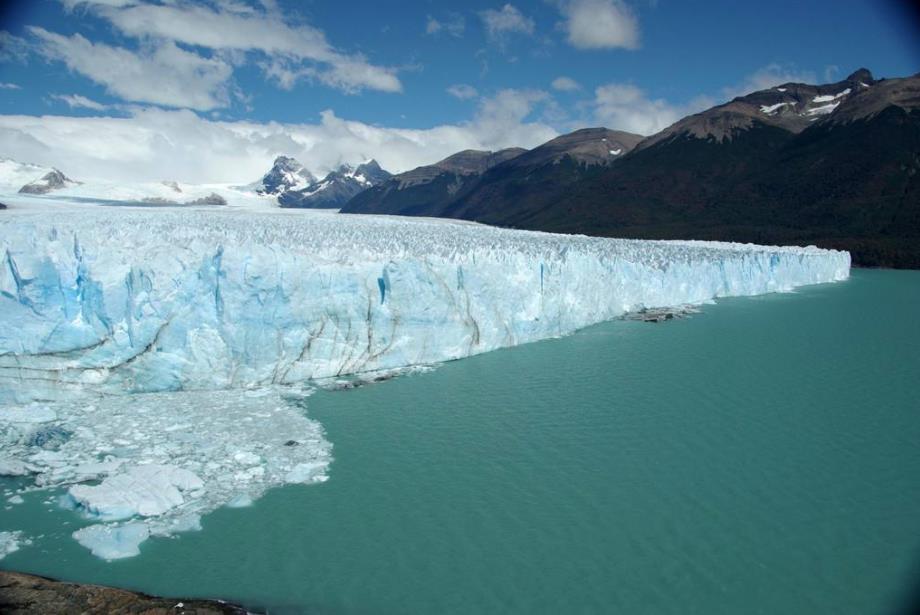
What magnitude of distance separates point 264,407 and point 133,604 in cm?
549

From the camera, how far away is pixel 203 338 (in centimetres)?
1223

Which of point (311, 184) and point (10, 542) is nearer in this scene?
point (10, 542)

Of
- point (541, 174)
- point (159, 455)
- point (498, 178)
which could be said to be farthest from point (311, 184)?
point (159, 455)

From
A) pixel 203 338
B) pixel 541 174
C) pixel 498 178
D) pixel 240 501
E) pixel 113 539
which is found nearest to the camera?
pixel 113 539

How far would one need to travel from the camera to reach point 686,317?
20.9 metres

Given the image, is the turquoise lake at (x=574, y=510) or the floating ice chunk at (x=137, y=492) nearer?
the turquoise lake at (x=574, y=510)

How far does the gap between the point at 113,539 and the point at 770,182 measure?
2902 inches

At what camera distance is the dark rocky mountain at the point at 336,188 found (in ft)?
545

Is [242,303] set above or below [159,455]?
above

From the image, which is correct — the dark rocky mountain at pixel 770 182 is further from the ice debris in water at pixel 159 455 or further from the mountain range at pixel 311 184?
the mountain range at pixel 311 184

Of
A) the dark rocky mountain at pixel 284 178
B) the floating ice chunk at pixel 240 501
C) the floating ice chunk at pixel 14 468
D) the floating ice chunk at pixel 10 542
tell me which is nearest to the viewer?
the floating ice chunk at pixel 10 542

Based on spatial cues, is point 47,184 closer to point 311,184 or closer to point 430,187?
point 430,187

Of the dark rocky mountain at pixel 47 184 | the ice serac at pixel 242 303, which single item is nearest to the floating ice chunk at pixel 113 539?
the ice serac at pixel 242 303

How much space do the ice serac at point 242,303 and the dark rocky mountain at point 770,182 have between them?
38615 mm
